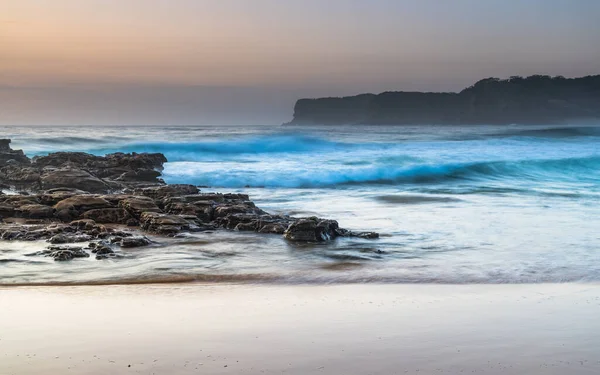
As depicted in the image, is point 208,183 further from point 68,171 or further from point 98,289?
point 98,289

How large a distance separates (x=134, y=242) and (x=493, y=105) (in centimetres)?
11296

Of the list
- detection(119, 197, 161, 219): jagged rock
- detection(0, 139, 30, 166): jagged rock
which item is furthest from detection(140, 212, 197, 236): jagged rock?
detection(0, 139, 30, 166): jagged rock

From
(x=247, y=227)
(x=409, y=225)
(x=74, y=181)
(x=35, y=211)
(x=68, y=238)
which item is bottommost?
(x=409, y=225)

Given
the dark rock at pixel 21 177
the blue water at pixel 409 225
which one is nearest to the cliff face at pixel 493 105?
the blue water at pixel 409 225

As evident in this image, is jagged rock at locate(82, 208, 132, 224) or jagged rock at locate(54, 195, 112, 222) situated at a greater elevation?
jagged rock at locate(54, 195, 112, 222)

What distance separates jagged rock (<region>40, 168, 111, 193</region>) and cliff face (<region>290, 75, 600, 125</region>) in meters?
105

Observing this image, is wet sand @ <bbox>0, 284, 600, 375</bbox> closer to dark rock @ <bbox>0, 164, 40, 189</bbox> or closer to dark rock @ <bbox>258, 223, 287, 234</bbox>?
dark rock @ <bbox>258, 223, 287, 234</bbox>

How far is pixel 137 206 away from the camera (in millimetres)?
12352

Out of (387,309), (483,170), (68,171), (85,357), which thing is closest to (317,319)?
(387,309)

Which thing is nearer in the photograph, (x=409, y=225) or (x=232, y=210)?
(x=232, y=210)

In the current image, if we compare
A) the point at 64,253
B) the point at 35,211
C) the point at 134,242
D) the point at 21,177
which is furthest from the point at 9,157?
the point at 64,253

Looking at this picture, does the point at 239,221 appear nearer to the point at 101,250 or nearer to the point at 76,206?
the point at 76,206

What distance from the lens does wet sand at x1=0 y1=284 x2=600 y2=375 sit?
4.78 metres

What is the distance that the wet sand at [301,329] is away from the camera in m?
4.78
